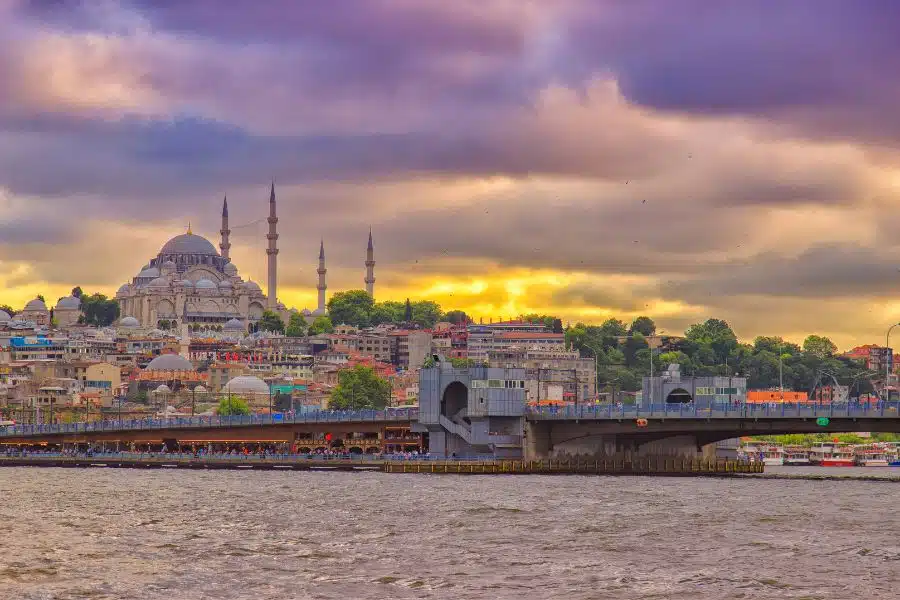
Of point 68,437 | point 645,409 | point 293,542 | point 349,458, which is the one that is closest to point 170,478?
point 349,458

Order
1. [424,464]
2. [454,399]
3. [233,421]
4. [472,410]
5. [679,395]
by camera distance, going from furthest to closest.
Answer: [233,421]
[679,395]
[454,399]
[424,464]
[472,410]

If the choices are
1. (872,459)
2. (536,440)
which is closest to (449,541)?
(536,440)

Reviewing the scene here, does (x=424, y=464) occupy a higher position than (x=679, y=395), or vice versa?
(x=679, y=395)

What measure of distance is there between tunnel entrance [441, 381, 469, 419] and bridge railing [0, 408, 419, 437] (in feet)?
15.3

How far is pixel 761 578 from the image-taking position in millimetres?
59625

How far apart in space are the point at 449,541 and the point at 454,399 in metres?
58.2

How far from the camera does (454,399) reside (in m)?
129

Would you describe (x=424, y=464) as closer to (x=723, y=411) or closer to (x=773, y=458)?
(x=723, y=411)

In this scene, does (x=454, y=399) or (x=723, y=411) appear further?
(x=454, y=399)

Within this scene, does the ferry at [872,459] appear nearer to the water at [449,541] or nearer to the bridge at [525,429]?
the bridge at [525,429]

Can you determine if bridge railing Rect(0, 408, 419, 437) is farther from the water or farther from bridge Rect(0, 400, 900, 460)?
the water

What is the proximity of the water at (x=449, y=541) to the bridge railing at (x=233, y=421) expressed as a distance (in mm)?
31109

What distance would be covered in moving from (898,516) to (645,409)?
40.1m

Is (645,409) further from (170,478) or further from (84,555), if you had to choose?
(84,555)
